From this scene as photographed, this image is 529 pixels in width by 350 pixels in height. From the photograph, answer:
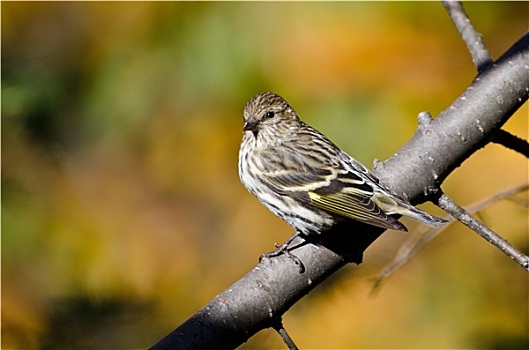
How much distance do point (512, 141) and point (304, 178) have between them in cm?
67

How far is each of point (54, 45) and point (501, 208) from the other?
7.05 ft

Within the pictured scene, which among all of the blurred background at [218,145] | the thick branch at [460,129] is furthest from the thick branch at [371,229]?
the blurred background at [218,145]

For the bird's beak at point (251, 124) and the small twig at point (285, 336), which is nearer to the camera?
the small twig at point (285, 336)

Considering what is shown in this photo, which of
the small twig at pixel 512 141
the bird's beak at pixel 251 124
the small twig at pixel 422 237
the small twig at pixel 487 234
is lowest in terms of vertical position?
the small twig at pixel 487 234

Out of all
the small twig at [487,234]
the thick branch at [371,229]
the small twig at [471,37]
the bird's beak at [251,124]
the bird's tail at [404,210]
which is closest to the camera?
the thick branch at [371,229]

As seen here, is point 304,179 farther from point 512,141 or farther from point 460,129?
point 512,141

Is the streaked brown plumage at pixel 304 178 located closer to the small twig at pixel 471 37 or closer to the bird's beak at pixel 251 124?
the bird's beak at pixel 251 124

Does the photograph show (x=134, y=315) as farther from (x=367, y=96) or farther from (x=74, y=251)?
(x=367, y=96)

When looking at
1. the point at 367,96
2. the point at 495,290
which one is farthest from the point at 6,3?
the point at 495,290

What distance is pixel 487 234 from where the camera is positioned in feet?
7.04

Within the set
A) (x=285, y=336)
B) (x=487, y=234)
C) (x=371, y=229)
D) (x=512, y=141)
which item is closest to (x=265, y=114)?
(x=371, y=229)

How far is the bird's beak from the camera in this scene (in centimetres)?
288

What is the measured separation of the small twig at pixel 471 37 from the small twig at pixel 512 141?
232 millimetres

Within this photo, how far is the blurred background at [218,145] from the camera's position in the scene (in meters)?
2.94
